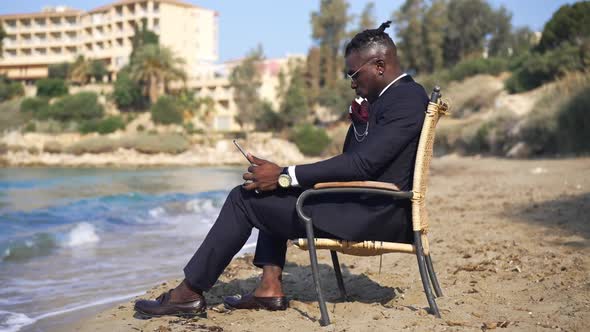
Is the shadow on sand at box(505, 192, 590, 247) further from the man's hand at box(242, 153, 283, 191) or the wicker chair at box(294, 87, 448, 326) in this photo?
the man's hand at box(242, 153, 283, 191)

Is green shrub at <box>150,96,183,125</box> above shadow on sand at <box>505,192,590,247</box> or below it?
above

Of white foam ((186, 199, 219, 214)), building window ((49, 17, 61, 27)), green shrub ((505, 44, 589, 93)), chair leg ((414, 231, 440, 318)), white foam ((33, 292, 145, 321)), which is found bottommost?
white foam ((186, 199, 219, 214))

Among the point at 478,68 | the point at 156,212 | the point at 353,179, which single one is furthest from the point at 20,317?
the point at 478,68

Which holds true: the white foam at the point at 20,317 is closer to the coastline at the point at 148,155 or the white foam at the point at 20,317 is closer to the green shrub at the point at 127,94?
the coastline at the point at 148,155

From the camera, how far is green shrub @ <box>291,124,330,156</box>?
45.8 m

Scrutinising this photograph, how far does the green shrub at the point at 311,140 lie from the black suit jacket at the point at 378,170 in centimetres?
4237

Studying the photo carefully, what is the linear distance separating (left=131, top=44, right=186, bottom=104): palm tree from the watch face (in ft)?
194

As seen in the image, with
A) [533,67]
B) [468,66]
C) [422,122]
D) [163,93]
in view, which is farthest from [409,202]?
[163,93]

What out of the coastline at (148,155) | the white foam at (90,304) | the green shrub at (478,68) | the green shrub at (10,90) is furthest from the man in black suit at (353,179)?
the green shrub at (10,90)

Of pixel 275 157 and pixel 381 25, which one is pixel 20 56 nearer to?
pixel 275 157

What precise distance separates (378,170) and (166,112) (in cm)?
5606

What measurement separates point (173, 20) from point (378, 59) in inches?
2951

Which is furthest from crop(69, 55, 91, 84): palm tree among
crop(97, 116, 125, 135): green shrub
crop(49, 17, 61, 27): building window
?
crop(49, 17, 61, 27): building window

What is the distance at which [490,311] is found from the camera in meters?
3.22
